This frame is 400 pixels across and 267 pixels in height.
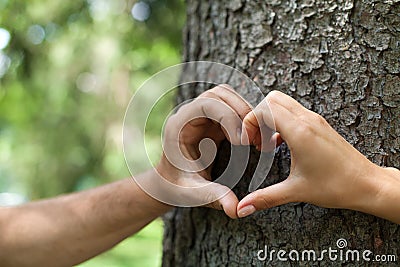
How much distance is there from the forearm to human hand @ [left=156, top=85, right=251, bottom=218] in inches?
5.6

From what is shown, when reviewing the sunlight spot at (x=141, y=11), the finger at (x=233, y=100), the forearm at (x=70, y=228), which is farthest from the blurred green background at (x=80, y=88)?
the finger at (x=233, y=100)

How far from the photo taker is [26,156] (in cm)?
381

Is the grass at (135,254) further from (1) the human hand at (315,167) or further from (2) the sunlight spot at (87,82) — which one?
(1) the human hand at (315,167)

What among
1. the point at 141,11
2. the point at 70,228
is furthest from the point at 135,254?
the point at 70,228

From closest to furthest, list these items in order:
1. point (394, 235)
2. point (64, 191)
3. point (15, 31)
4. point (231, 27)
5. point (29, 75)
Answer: point (394, 235)
point (231, 27)
point (15, 31)
point (29, 75)
point (64, 191)

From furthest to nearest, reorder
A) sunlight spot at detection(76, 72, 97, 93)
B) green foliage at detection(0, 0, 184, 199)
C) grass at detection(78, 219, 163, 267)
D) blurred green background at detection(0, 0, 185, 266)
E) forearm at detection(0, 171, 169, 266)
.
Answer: grass at detection(78, 219, 163, 267), sunlight spot at detection(76, 72, 97, 93), green foliage at detection(0, 0, 184, 199), blurred green background at detection(0, 0, 185, 266), forearm at detection(0, 171, 169, 266)

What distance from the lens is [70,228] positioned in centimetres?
113

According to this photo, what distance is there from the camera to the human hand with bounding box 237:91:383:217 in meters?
0.79

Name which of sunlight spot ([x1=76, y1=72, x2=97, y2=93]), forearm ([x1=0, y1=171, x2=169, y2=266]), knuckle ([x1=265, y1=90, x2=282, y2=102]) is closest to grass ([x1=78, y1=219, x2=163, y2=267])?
sunlight spot ([x1=76, y1=72, x2=97, y2=93])

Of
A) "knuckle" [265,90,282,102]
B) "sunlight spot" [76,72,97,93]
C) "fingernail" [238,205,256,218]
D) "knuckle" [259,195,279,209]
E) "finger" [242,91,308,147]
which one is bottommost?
"fingernail" [238,205,256,218]

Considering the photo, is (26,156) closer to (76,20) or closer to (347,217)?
(76,20)

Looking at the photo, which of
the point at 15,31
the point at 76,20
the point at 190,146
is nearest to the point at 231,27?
the point at 190,146

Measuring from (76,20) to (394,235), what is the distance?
2111mm

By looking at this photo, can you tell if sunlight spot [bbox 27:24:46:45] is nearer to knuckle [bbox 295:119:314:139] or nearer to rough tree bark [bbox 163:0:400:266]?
rough tree bark [bbox 163:0:400:266]
